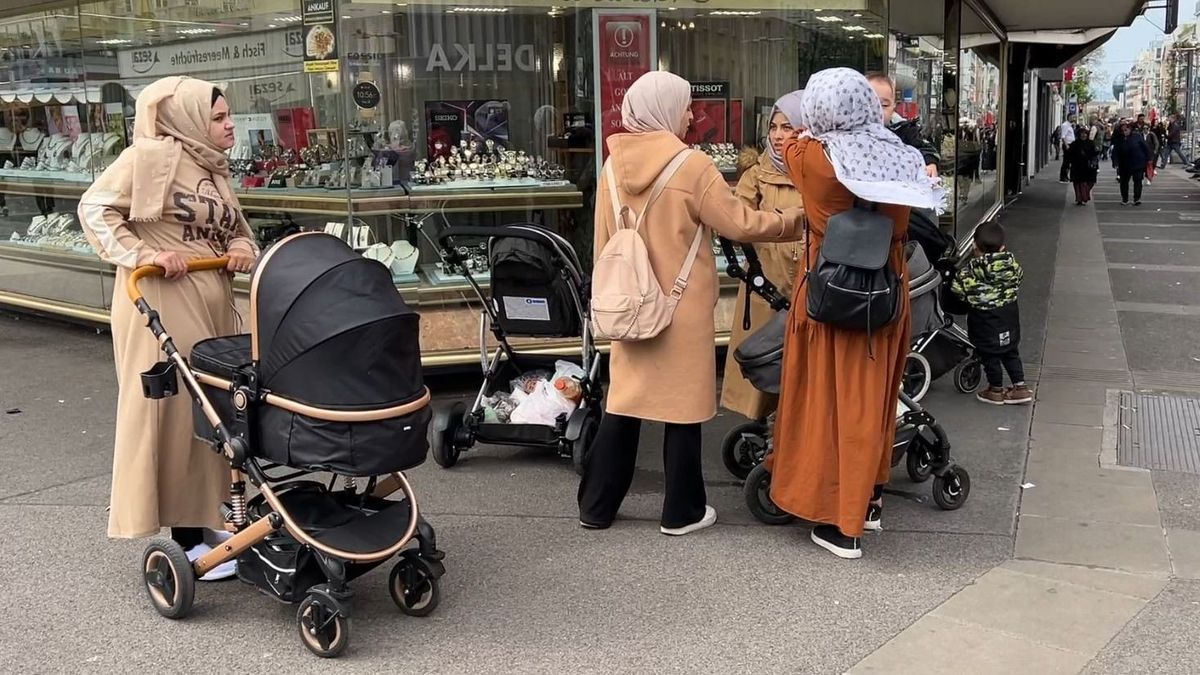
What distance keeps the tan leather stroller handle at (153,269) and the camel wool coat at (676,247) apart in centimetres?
146

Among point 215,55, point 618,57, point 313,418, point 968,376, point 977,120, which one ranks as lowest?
point 968,376

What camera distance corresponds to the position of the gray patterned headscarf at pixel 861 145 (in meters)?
3.67

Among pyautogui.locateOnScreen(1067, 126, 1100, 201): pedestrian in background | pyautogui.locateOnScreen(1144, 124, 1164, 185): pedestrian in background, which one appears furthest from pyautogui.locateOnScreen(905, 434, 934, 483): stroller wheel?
pyautogui.locateOnScreen(1144, 124, 1164, 185): pedestrian in background

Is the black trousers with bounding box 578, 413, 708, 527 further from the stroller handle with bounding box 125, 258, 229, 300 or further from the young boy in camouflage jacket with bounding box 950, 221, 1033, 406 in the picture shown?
the young boy in camouflage jacket with bounding box 950, 221, 1033, 406

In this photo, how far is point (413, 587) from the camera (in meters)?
3.64

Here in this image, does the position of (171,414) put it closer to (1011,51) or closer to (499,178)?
(499,178)

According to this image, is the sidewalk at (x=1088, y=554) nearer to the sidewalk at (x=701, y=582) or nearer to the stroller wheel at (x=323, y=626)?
the sidewalk at (x=701, y=582)

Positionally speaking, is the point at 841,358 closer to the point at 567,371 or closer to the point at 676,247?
the point at 676,247

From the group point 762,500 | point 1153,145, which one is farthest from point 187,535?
point 1153,145

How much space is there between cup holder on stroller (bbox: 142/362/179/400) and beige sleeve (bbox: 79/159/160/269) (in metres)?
0.39

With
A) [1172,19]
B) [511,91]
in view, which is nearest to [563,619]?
[511,91]

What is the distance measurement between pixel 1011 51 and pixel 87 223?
19.9 m

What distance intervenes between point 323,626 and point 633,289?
1.63 meters

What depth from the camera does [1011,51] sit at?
20328 millimetres
